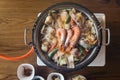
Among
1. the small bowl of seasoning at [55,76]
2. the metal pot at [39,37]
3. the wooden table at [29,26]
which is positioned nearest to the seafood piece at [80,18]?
the metal pot at [39,37]

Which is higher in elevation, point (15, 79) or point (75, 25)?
point (75, 25)

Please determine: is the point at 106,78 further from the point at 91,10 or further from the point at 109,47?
the point at 91,10

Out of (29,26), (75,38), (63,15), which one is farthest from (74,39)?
(29,26)

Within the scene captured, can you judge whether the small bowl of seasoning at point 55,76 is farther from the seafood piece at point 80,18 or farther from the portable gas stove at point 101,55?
the seafood piece at point 80,18

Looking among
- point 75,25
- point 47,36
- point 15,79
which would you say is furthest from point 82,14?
point 15,79

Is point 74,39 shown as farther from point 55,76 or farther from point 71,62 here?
point 55,76
